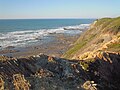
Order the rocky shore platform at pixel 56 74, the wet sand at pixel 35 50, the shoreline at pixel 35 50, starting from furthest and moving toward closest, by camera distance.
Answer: the wet sand at pixel 35 50 < the shoreline at pixel 35 50 < the rocky shore platform at pixel 56 74

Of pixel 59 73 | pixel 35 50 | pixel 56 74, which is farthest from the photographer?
pixel 35 50

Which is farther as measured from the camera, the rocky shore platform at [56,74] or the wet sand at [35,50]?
the wet sand at [35,50]

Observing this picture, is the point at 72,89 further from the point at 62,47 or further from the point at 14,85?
the point at 62,47

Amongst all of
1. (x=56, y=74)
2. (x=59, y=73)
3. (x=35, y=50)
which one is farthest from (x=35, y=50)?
(x=56, y=74)

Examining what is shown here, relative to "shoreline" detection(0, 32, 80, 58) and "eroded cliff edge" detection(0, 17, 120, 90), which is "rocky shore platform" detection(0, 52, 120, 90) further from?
"shoreline" detection(0, 32, 80, 58)

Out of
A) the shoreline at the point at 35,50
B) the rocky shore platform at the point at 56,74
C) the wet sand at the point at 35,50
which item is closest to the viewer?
the rocky shore platform at the point at 56,74

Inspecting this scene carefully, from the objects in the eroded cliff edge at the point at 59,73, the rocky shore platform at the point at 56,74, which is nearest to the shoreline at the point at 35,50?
the eroded cliff edge at the point at 59,73

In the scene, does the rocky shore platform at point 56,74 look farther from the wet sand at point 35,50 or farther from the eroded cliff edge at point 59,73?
the wet sand at point 35,50

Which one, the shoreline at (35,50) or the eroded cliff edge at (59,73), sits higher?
the eroded cliff edge at (59,73)

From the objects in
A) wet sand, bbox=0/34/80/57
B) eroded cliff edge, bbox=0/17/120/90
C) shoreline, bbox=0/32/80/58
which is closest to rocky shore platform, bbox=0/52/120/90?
eroded cliff edge, bbox=0/17/120/90

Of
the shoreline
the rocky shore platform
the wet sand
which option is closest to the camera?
the rocky shore platform

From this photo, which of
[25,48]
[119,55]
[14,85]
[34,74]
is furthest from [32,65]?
[25,48]

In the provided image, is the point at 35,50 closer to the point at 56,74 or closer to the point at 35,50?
the point at 35,50

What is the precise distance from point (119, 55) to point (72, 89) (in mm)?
8989
